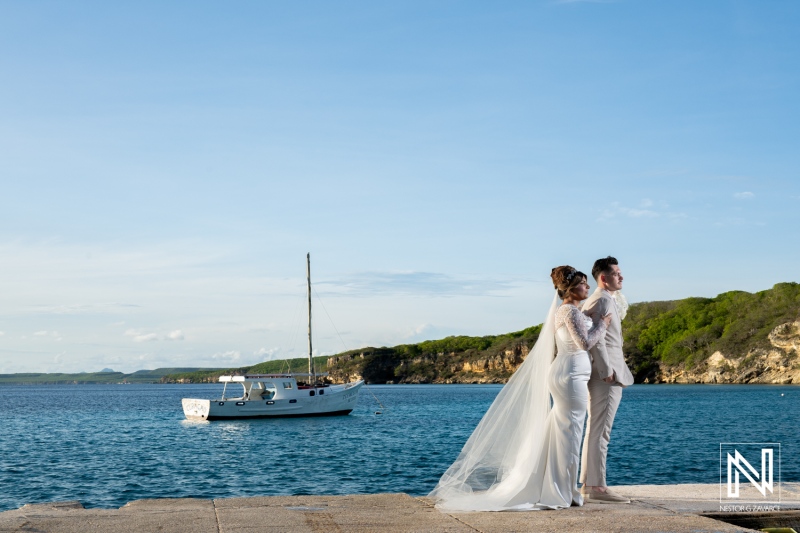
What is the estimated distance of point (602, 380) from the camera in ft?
26.3

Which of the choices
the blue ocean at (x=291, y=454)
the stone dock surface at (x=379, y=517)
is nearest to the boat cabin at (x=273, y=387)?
the blue ocean at (x=291, y=454)

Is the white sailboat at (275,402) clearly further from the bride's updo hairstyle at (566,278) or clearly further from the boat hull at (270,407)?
the bride's updo hairstyle at (566,278)

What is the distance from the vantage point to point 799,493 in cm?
842

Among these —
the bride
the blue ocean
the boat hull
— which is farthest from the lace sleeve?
the boat hull

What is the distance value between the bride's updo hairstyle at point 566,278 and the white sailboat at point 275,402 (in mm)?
47981

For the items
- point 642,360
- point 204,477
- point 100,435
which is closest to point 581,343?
point 204,477

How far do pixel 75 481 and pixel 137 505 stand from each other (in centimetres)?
1878

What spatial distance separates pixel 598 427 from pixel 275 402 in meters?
49.3

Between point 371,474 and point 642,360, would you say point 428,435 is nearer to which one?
point 371,474

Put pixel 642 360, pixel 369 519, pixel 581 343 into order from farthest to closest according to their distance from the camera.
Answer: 1. pixel 642 360
2. pixel 581 343
3. pixel 369 519

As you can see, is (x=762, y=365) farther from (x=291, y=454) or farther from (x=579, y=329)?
(x=579, y=329)

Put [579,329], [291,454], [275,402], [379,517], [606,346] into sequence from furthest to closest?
[275,402]
[291,454]
[606,346]
[579,329]
[379,517]

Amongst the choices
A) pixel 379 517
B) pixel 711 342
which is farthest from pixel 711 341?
pixel 379 517

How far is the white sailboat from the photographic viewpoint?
5594cm
